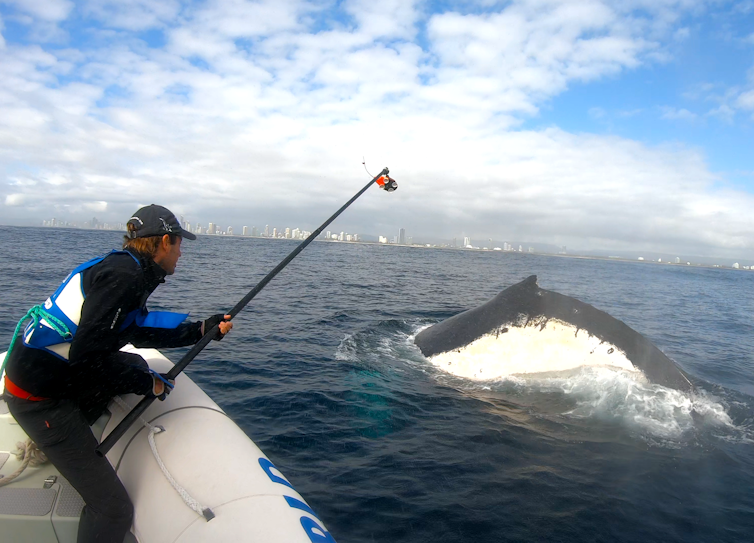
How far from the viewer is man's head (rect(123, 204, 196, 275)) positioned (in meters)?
3.00

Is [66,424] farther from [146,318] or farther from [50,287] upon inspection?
[50,287]

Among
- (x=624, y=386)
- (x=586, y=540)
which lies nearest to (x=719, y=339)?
(x=624, y=386)

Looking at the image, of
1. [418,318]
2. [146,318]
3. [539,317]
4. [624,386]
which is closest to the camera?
[146,318]

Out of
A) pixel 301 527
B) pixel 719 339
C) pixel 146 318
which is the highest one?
pixel 146 318

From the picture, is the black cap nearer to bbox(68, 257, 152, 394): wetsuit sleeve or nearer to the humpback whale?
bbox(68, 257, 152, 394): wetsuit sleeve

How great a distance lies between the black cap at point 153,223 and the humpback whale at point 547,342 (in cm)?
692

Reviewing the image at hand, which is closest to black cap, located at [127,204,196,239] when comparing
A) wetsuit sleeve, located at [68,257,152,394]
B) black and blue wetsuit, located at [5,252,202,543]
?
black and blue wetsuit, located at [5,252,202,543]

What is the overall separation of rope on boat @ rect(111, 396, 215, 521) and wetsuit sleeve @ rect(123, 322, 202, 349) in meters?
0.54

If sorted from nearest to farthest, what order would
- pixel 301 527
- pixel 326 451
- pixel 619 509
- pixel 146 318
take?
pixel 301 527
pixel 146 318
pixel 619 509
pixel 326 451

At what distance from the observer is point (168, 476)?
301 cm

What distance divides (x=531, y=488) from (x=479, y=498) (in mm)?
696

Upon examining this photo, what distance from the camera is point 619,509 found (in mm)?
4941

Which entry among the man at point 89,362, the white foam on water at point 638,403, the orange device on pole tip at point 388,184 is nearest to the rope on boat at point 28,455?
the man at point 89,362

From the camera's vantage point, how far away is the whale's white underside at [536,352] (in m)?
8.27
